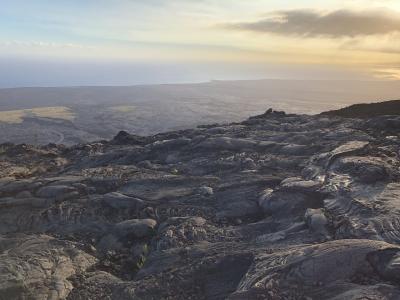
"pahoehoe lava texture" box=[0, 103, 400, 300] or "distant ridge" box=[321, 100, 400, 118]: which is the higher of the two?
"distant ridge" box=[321, 100, 400, 118]

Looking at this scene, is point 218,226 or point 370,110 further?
point 370,110

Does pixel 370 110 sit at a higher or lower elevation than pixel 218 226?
higher

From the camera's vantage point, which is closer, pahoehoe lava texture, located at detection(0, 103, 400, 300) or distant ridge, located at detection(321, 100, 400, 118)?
pahoehoe lava texture, located at detection(0, 103, 400, 300)

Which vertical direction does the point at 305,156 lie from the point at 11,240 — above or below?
above

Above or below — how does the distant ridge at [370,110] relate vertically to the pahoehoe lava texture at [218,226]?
above

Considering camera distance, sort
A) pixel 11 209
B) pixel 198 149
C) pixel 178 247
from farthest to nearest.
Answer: pixel 198 149 → pixel 11 209 → pixel 178 247

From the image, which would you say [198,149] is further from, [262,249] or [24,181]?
[262,249]

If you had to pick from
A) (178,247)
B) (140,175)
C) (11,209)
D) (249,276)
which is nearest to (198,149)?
(140,175)

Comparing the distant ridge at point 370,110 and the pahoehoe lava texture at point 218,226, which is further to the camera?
the distant ridge at point 370,110
